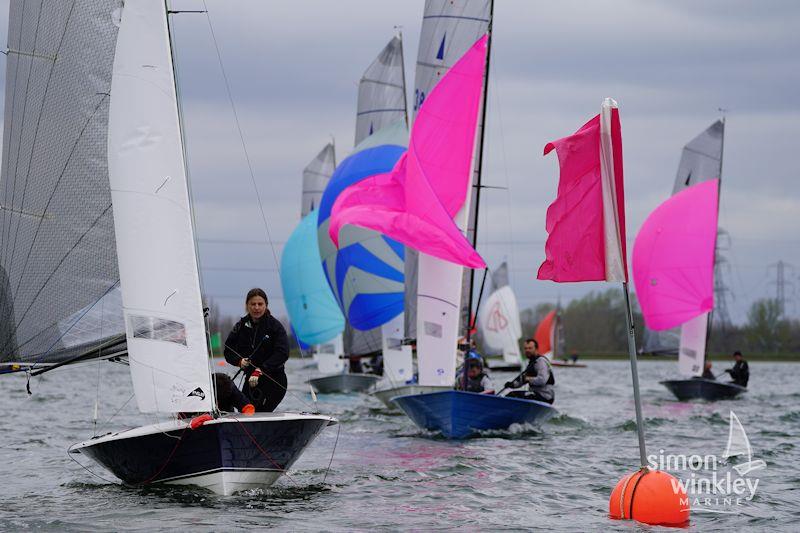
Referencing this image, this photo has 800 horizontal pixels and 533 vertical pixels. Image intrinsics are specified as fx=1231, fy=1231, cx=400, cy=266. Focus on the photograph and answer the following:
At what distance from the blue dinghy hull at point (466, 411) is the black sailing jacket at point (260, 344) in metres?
5.39

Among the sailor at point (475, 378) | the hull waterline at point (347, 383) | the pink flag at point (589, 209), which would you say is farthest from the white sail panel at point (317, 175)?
the pink flag at point (589, 209)

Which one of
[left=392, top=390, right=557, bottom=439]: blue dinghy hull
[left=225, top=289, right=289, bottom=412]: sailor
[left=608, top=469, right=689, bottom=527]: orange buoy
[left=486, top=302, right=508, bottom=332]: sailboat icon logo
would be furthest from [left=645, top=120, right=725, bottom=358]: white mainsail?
[left=486, top=302, right=508, bottom=332]: sailboat icon logo

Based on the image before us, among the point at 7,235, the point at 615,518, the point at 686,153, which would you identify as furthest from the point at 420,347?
the point at 686,153

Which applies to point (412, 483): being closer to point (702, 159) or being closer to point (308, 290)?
point (702, 159)

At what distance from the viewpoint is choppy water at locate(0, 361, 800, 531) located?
396 inches

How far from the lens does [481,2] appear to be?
66.7ft

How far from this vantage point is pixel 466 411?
55.5ft

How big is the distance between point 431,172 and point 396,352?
32.4ft

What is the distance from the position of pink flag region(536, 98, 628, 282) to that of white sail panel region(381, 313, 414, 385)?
17901mm

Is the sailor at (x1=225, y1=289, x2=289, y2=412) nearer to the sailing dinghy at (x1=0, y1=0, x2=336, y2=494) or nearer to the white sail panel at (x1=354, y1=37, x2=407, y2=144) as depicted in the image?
the sailing dinghy at (x1=0, y1=0, x2=336, y2=494)

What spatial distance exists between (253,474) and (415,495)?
170 centimetres

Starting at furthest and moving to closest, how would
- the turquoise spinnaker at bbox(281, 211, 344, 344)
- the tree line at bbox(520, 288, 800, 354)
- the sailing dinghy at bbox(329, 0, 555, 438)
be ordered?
1. the tree line at bbox(520, 288, 800, 354)
2. the turquoise spinnaker at bbox(281, 211, 344, 344)
3. the sailing dinghy at bbox(329, 0, 555, 438)

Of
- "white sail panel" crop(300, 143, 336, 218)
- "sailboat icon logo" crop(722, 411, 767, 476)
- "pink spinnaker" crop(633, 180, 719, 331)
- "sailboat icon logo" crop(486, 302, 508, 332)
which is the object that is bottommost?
"sailboat icon logo" crop(722, 411, 767, 476)

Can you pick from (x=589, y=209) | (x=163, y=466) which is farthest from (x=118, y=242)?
(x=589, y=209)
